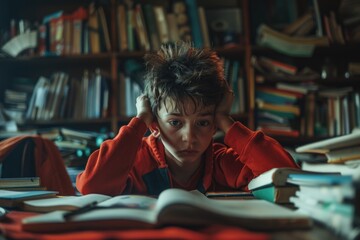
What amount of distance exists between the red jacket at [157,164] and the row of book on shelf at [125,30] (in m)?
1.29

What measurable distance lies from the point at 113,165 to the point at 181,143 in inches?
8.0

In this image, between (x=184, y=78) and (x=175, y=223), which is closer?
(x=175, y=223)

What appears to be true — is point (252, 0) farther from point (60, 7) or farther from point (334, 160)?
point (334, 160)

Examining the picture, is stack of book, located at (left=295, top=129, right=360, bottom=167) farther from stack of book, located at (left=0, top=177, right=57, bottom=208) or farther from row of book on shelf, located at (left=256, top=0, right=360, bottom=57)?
row of book on shelf, located at (left=256, top=0, right=360, bottom=57)

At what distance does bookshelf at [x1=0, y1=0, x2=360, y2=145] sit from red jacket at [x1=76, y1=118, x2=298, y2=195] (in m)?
1.15

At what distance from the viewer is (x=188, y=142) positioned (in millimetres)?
1190

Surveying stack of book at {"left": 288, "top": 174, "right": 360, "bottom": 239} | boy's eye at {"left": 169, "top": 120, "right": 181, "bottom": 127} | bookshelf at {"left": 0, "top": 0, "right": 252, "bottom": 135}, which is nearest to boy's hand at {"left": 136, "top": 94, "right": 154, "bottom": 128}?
boy's eye at {"left": 169, "top": 120, "right": 181, "bottom": 127}

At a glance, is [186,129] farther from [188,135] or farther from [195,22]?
[195,22]

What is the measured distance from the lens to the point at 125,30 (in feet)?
8.43

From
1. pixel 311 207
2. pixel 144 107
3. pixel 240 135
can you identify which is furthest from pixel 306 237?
pixel 144 107

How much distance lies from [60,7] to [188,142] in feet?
6.79

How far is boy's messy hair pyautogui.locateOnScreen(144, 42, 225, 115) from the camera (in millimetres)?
1245

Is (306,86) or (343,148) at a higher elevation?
(306,86)

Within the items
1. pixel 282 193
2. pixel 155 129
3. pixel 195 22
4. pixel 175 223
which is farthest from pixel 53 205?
pixel 195 22
